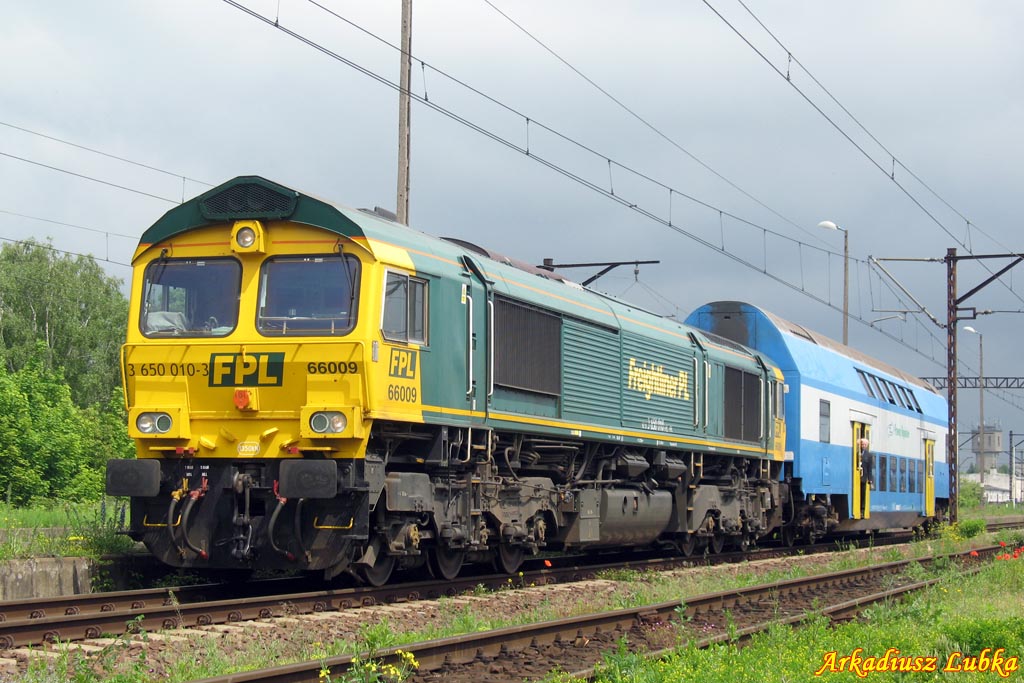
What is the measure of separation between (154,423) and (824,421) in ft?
57.4

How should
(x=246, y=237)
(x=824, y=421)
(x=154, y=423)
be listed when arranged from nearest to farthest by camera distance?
(x=154, y=423) → (x=246, y=237) → (x=824, y=421)

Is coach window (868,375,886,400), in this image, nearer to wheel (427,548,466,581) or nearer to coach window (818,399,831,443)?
coach window (818,399,831,443)

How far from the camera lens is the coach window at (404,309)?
475 inches

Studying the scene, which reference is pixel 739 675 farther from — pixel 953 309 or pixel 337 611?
pixel 953 309

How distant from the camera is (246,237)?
12.3 meters

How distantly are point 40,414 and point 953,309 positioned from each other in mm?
26686

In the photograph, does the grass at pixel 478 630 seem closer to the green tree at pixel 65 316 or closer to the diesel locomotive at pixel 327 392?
the diesel locomotive at pixel 327 392

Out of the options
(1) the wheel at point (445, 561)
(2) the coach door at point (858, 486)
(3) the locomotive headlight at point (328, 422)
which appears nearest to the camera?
(3) the locomotive headlight at point (328, 422)

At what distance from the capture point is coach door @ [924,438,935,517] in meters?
33.6

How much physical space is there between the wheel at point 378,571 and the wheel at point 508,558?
2364mm

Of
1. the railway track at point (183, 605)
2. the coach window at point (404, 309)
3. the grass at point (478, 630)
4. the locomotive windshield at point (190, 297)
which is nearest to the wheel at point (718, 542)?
the grass at point (478, 630)

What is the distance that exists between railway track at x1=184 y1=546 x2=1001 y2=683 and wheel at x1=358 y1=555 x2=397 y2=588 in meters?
2.60

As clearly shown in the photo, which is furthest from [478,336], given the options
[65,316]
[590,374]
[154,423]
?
[65,316]

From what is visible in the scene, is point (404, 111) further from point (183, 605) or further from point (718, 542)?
point (183, 605)
